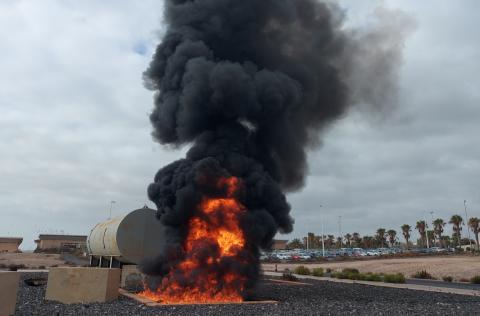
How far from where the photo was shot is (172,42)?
22.9 metres

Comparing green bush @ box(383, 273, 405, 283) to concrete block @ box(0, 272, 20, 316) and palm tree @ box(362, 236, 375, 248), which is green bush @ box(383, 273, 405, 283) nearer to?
concrete block @ box(0, 272, 20, 316)

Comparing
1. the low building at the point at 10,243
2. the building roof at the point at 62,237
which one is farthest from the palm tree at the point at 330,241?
the low building at the point at 10,243

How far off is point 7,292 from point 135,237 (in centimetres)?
1190

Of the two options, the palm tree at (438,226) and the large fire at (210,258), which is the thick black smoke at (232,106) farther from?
the palm tree at (438,226)

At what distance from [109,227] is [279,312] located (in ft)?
51.1

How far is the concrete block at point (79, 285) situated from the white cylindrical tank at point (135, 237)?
6926 mm

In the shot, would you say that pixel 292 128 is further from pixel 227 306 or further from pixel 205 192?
pixel 227 306

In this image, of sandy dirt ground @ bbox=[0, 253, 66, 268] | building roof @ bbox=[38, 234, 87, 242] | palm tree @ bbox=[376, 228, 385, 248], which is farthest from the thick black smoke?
palm tree @ bbox=[376, 228, 385, 248]

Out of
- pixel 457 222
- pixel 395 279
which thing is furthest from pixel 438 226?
pixel 395 279

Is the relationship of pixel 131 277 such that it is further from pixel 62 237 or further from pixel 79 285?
pixel 62 237

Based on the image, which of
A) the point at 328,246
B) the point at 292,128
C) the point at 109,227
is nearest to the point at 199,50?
the point at 292,128

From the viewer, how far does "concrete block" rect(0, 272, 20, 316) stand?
12281 millimetres

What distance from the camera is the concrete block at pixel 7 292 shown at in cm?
1228

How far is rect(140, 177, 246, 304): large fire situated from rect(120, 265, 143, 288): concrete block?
4440 millimetres
